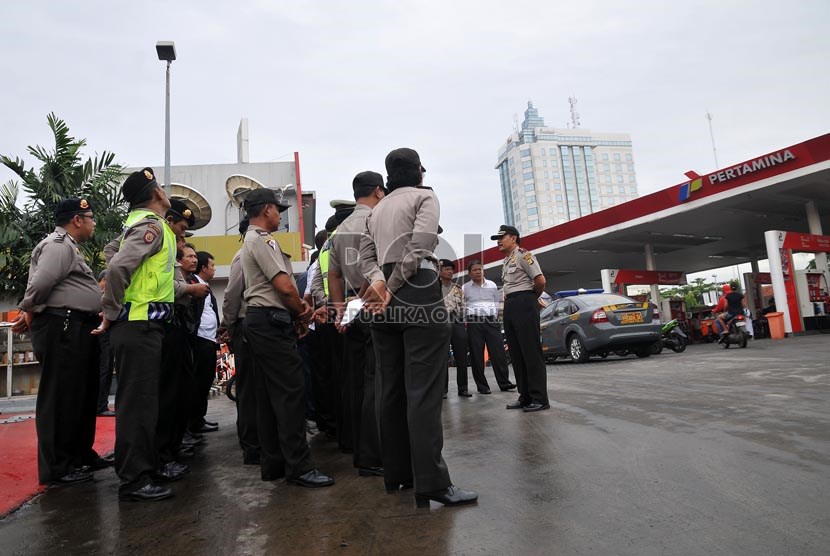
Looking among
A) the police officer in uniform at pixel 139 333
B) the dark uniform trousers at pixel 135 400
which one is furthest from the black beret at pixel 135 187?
the dark uniform trousers at pixel 135 400

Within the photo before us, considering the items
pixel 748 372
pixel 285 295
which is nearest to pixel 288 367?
pixel 285 295

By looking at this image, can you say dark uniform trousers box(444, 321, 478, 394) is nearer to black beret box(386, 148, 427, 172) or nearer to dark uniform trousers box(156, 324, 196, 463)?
dark uniform trousers box(156, 324, 196, 463)

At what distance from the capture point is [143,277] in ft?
12.8

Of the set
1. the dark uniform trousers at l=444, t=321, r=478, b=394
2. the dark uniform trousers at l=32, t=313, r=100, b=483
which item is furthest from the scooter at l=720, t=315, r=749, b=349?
the dark uniform trousers at l=32, t=313, r=100, b=483

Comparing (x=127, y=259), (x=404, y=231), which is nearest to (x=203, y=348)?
(x=127, y=259)

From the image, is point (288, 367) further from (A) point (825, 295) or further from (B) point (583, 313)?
(A) point (825, 295)

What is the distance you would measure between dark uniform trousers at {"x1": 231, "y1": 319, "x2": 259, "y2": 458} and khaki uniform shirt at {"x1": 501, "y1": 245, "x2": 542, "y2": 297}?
280 centimetres

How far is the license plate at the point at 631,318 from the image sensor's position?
12783mm

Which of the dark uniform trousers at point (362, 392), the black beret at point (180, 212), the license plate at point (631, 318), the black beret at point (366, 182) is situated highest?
the black beret at point (180, 212)

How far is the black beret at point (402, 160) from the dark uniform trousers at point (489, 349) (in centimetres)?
506

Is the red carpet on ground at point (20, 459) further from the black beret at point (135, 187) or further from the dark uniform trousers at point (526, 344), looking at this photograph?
the dark uniform trousers at point (526, 344)

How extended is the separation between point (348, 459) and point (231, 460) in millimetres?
1017

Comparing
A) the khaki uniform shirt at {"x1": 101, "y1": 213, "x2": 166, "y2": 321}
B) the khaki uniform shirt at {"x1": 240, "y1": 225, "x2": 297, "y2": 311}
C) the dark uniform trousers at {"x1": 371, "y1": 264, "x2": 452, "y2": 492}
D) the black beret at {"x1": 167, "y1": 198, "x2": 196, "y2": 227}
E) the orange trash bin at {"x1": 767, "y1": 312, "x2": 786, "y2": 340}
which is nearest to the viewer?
the dark uniform trousers at {"x1": 371, "y1": 264, "x2": 452, "y2": 492}

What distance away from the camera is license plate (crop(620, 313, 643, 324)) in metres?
12.8
